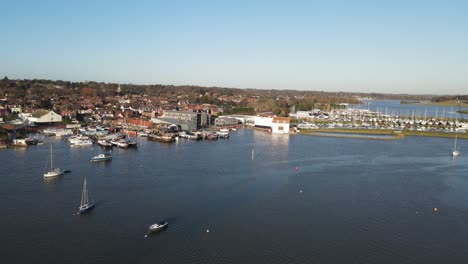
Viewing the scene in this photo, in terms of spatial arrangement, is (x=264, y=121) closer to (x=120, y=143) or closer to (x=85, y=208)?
(x=120, y=143)

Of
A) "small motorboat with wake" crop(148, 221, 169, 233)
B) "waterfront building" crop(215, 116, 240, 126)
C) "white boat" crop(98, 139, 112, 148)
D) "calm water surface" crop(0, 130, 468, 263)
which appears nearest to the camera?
"calm water surface" crop(0, 130, 468, 263)

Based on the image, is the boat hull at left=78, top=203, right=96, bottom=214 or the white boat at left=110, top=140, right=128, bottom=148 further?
the white boat at left=110, top=140, right=128, bottom=148

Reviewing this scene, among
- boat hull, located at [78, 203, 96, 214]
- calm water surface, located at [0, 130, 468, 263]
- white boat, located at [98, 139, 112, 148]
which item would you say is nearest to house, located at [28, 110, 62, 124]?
white boat, located at [98, 139, 112, 148]

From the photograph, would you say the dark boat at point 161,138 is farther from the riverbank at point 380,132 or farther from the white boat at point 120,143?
the riverbank at point 380,132

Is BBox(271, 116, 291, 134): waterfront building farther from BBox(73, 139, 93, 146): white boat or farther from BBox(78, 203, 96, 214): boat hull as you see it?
BBox(78, 203, 96, 214): boat hull

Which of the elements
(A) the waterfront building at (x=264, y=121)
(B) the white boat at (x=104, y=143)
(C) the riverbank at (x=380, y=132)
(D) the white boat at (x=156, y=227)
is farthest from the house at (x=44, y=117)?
(D) the white boat at (x=156, y=227)

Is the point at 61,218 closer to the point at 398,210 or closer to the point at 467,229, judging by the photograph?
the point at 398,210

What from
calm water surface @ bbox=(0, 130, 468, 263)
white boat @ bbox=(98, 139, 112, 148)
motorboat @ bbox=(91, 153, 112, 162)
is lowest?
calm water surface @ bbox=(0, 130, 468, 263)

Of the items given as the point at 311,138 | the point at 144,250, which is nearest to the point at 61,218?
the point at 144,250
